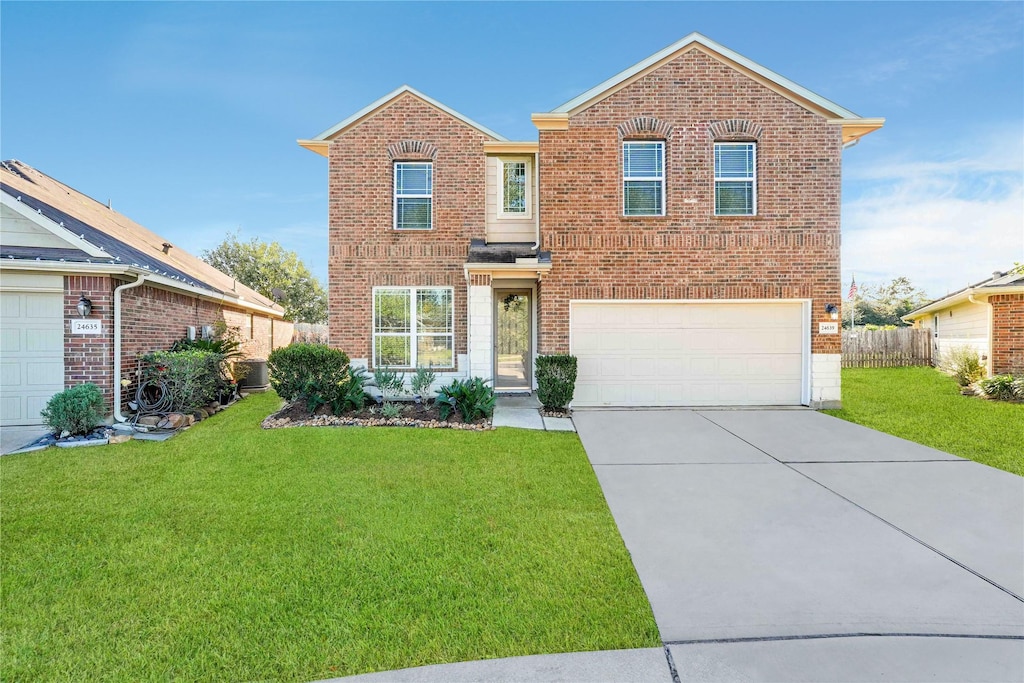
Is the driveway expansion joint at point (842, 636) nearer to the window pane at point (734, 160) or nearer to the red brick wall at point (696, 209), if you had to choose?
the red brick wall at point (696, 209)

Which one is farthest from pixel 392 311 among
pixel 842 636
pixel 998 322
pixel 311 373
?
pixel 998 322

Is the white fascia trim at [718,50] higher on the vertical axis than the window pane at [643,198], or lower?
higher

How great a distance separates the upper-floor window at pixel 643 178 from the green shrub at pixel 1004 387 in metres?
9.28

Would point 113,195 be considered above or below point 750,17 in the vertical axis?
below

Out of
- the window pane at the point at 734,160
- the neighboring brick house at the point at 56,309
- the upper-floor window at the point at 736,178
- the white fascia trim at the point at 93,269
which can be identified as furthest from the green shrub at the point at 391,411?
the window pane at the point at 734,160

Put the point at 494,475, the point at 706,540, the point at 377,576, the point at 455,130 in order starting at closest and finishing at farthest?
the point at 377,576
the point at 706,540
the point at 494,475
the point at 455,130

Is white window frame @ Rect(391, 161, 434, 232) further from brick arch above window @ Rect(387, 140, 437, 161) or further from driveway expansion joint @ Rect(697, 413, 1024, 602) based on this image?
driveway expansion joint @ Rect(697, 413, 1024, 602)

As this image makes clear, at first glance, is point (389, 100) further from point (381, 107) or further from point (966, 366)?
point (966, 366)

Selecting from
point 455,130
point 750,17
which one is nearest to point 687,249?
point 750,17

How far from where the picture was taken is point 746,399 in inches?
395

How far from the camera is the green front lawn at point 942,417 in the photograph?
6.89m

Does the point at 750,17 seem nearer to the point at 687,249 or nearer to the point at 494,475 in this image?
the point at 687,249

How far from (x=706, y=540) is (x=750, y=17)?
11.3 metres

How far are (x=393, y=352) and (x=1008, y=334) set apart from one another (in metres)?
16.1
